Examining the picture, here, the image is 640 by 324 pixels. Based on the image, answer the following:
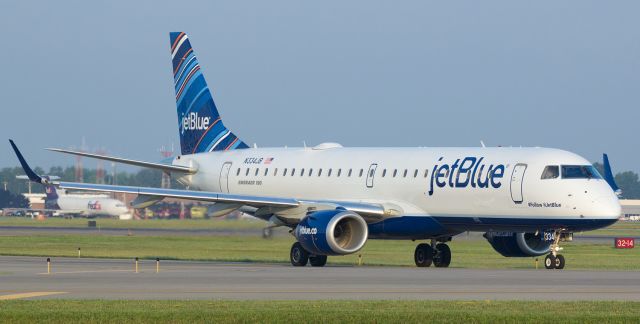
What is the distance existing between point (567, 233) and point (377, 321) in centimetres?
2059

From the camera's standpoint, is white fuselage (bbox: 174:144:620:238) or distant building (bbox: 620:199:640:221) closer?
white fuselage (bbox: 174:144:620:238)

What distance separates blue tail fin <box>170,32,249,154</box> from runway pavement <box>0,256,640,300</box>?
14497 millimetres

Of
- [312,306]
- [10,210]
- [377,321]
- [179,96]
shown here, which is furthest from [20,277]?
[10,210]

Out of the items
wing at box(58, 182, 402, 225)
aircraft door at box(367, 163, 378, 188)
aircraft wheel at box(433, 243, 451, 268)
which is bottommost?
aircraft wheel at box(433, 243, 451, 268)

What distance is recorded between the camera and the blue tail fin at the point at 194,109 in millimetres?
55438

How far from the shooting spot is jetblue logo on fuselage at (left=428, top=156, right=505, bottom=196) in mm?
42656

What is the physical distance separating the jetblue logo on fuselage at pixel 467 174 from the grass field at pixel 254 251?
5.77 metres

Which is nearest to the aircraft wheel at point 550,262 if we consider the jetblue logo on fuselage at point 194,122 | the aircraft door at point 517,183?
the aircraft door at point 517,183

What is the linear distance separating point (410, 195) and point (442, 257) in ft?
9.82

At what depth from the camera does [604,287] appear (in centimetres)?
3144

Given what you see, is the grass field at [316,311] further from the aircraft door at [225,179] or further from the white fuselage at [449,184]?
the aircraft door at [225,179]

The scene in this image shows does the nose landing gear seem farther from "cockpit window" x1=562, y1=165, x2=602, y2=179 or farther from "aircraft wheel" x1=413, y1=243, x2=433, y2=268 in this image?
"aircraft wheel" x1=413, y1=243, x2=433, y2=268

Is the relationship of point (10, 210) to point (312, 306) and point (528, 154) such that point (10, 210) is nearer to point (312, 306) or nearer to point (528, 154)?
point (528, 154)

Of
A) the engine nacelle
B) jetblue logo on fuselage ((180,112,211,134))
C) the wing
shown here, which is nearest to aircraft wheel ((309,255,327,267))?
the wing
